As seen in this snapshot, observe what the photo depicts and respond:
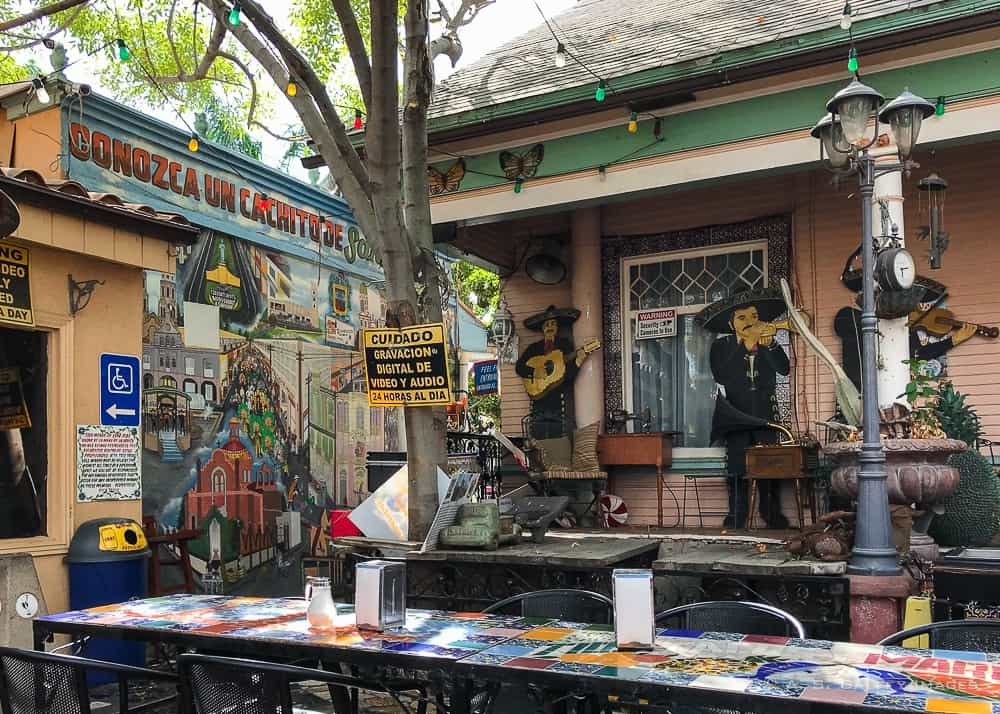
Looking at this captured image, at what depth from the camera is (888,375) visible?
8023 mm

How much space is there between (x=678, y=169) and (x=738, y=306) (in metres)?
2.24

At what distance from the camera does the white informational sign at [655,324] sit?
37.5 ft

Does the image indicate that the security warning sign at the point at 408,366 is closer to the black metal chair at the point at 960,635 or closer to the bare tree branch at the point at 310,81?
the bare tree branch at the point at 310,81

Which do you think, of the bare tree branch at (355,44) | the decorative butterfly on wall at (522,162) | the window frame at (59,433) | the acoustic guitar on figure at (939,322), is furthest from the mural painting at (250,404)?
the acoustic guitar on figure at (939,322)

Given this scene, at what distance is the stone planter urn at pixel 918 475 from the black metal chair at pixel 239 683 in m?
4.96

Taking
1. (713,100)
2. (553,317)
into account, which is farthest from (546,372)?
(713,100)

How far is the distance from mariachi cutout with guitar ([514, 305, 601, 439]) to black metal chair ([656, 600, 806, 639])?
23.0 ft

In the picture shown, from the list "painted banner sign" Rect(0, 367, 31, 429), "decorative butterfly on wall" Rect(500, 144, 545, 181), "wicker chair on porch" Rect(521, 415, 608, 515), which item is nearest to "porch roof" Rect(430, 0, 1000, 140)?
"decorative butterfly on wall" Rect(500, 144, 545, 181)

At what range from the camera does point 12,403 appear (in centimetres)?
746

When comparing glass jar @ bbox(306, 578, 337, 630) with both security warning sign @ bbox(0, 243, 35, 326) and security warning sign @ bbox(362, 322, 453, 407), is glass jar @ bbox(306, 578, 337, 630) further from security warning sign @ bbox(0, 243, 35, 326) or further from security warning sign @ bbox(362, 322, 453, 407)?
security warning sign @ bbox(0, 243, 35, 326)

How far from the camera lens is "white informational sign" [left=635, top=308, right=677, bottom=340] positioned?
37.5ft

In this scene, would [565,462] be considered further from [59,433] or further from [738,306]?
[59,433]

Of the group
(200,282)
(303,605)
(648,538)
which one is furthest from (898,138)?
(200,282)

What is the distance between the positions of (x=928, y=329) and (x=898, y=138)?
3.94 metres
